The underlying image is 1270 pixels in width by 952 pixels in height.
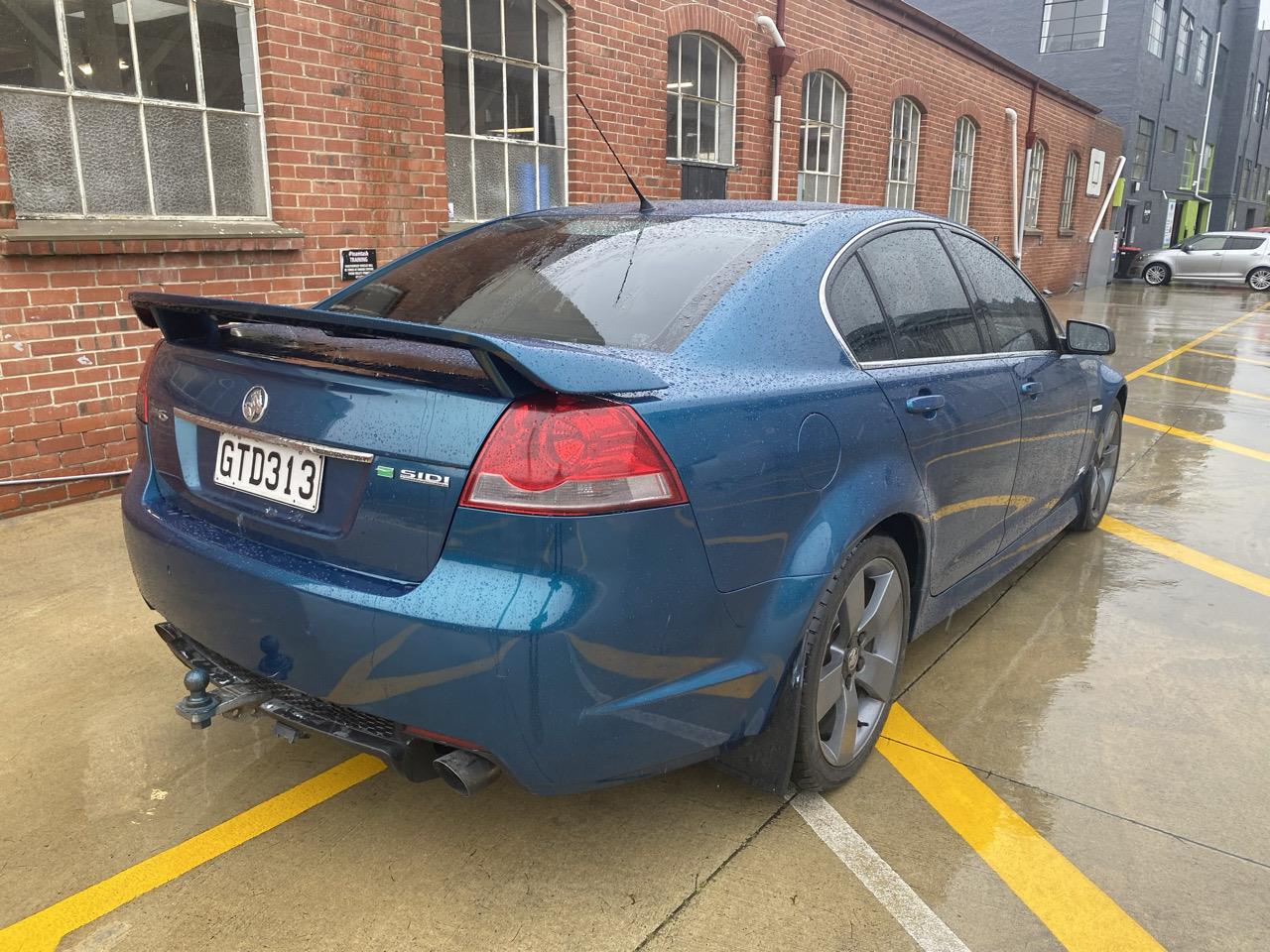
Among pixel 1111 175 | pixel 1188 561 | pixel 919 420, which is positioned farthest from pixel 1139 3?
pixel 919 420

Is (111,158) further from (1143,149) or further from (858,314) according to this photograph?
(1143,149)

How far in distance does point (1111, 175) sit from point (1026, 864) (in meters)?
26.8

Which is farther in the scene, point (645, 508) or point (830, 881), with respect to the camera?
point (830, 881)

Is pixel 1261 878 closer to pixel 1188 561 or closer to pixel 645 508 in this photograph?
pixel 645 508

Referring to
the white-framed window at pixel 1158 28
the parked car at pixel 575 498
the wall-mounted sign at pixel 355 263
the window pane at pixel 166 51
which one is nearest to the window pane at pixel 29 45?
the window pane at pixel 166 51

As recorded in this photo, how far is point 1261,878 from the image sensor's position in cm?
229

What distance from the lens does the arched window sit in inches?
441

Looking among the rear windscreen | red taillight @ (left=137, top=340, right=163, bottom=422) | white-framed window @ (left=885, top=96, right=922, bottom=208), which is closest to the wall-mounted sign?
the rear windscreen

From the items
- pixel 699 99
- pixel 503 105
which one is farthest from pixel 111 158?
pixel 699 99

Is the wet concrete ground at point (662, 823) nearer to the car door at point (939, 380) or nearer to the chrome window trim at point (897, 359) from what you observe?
the car door at point (939, 380)

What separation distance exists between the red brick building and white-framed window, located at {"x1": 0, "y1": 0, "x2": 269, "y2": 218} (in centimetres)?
1

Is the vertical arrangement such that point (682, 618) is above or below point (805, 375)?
below

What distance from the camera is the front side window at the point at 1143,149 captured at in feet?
100

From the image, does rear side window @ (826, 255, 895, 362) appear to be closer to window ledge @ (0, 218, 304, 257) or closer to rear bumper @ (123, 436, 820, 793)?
rear bumper @ (123, 436, 820, 793)
